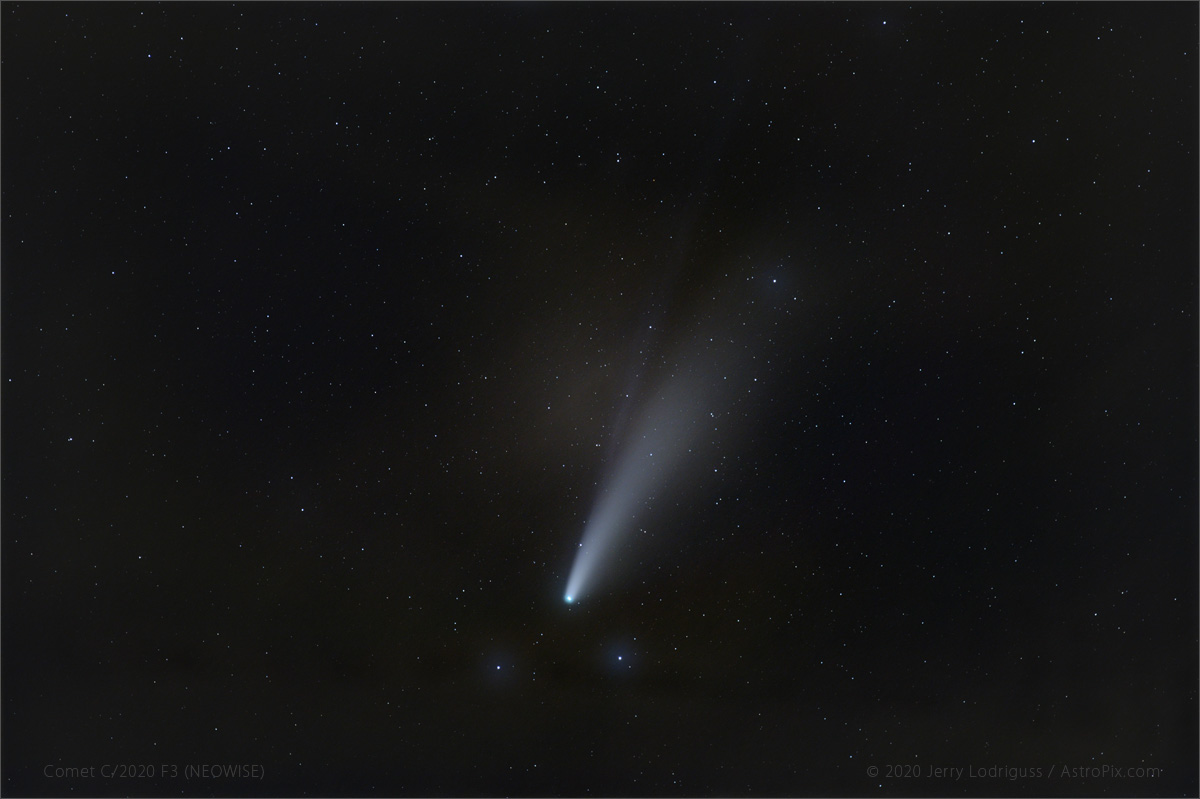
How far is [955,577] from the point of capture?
2.17ft

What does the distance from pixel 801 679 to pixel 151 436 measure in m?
0.72

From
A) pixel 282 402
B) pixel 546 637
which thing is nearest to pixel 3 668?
pixel 282 402

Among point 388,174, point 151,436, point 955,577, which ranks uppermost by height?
point 388,174

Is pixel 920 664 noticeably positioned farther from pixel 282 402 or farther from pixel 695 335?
pixel 282 402

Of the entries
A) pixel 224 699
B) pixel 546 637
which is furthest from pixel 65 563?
pixel 546 637

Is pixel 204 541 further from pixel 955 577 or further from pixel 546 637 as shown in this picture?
pixel 955 577

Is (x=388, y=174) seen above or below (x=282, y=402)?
above

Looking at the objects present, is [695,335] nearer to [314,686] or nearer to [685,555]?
[685,555]

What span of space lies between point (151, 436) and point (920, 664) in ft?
2.73

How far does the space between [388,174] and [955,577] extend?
0.72 m

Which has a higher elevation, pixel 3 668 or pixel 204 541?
pixel 204 541

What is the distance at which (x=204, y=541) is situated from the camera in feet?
2.17

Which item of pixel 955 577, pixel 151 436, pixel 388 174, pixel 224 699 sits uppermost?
pixel 388 174

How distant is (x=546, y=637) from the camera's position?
0.66m
